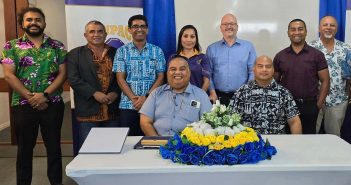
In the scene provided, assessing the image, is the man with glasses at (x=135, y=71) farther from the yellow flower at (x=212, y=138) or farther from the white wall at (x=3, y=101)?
the white wall at (x=3, y=101)

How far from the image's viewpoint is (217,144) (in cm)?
193

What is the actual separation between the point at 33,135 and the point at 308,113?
2482 mm

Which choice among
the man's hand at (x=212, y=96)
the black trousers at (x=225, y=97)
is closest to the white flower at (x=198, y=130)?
the man's hand at (x=212, y=96)

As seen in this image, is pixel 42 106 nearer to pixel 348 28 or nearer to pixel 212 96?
pixel 212 96

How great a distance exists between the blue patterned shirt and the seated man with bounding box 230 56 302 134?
0.98 meters

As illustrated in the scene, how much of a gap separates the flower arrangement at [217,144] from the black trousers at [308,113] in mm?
1590

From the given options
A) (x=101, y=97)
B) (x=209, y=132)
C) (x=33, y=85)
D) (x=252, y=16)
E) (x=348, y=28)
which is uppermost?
(x=252, y=16)

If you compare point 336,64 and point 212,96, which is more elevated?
point 336,64

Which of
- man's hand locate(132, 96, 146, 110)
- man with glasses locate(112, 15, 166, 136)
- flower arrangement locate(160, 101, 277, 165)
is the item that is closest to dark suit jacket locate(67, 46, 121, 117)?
man with glasses locate(112, 15, 166, 136)

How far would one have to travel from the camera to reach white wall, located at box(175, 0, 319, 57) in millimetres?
4035

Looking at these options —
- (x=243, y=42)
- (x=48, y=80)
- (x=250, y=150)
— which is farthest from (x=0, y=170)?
(x=250, y=150)

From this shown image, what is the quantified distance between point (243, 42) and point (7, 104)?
119 inches

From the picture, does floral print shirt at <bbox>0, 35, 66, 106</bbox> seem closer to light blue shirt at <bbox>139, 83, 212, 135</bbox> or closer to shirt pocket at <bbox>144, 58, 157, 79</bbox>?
shirt pocket at <bbox>144, 58, 157, 79</bbox>

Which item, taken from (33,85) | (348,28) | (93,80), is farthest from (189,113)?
(348,28)
